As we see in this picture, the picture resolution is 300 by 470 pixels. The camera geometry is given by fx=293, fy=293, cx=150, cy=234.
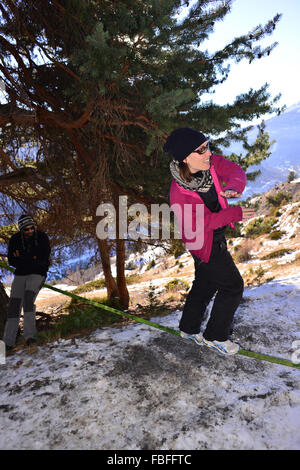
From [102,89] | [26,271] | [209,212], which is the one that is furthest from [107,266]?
[209,212]

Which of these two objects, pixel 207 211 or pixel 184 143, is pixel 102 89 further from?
pixel 207 211

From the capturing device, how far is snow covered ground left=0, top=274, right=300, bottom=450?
6.30 ft

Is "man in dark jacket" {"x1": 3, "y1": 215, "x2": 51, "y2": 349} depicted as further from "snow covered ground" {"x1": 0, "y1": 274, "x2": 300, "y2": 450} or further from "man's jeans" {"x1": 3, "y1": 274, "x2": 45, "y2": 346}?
"snow covered ground" {"x1": 0, "y1": 274, "x2": 300, "y2": 450}

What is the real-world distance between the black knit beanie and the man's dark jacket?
233cm

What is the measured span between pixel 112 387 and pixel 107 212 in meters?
4.97

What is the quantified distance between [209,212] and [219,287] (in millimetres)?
766

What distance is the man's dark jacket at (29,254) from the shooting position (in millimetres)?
3867

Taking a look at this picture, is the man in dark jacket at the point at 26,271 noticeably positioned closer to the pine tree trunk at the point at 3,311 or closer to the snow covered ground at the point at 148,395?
the snow covered ground at the point at 148,395

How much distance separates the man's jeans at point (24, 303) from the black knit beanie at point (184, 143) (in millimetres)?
2510

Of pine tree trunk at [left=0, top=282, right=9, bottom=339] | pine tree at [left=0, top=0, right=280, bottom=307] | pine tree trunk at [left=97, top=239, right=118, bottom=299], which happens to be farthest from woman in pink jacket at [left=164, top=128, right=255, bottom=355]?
pine tree trunk at [left=97, top=239, right=118, bottom=299]

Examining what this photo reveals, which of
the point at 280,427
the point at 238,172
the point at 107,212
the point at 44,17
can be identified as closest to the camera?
the point at 280,427

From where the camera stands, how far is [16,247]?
12.9 feet
